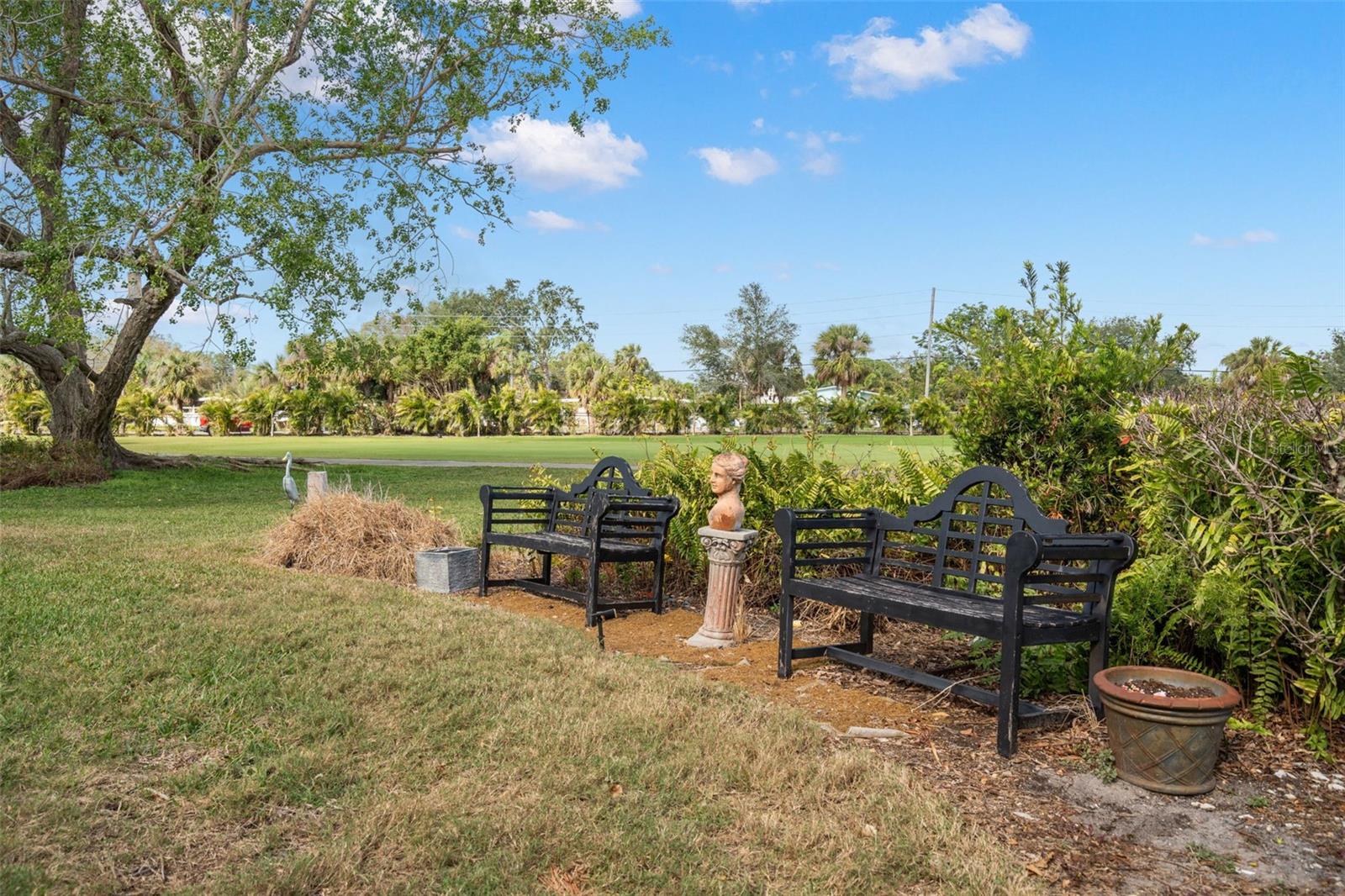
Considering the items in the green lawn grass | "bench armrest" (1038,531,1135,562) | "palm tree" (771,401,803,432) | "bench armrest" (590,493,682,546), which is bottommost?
the green lawn grass

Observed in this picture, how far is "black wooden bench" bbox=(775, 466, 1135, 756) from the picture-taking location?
388cm

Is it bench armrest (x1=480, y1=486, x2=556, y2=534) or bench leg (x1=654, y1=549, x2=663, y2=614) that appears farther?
bench armrest (x1=480, y1=486, x2=556, y2=534)

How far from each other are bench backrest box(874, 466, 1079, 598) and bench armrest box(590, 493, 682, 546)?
1.64 metres

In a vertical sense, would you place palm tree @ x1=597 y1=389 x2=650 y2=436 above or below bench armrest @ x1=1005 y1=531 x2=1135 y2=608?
above

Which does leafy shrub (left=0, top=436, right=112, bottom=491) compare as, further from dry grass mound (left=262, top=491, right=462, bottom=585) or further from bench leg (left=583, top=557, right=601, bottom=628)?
bench leg (left=583, top=557, right=601, bottom=628)

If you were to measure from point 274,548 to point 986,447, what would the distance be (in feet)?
19.5

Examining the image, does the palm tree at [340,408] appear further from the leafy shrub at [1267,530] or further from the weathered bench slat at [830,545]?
the leafy shrub at [1267,530]

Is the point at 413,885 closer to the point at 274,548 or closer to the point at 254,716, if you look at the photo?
the point at 254,716

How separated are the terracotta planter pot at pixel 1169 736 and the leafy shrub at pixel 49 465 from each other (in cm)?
1710

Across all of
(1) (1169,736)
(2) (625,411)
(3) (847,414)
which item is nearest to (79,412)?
(1) (1169,736)

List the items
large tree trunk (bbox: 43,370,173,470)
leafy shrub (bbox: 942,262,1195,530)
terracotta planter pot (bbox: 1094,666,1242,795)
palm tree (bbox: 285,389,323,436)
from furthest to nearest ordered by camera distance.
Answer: palm tree (bbox: 285,389,323,436)
large tree trunk (bbox: 43,370,173,470)
leafy shrub (bbox: 942,262,1195,530)
terracotta planter pot (bbox: 1094,666,1242,795)

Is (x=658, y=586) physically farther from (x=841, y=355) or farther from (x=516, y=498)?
(x=841, y=355)

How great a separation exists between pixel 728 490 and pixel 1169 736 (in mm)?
2942

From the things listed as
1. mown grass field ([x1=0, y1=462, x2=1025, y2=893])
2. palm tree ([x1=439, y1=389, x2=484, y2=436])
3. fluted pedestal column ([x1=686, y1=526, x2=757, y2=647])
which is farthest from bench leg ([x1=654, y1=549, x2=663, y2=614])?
palm tree ([x1=439, y1=389, x2=484, y2=436])
